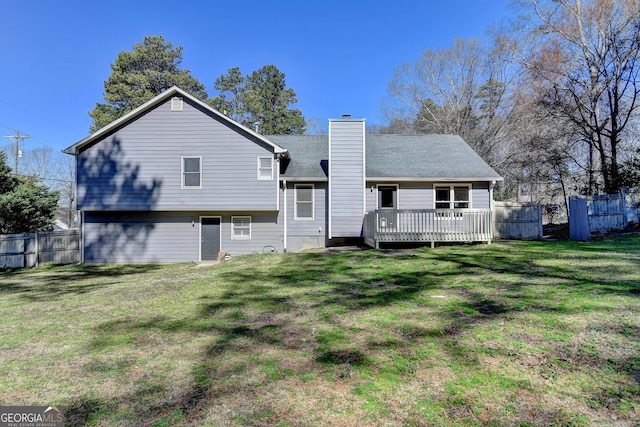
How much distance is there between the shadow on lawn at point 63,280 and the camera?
834 cm

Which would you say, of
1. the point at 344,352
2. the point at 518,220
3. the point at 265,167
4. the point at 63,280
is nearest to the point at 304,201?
the point at 265,167

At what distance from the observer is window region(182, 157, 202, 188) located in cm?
1382

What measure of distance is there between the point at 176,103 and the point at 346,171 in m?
7.53

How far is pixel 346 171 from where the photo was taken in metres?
14.0

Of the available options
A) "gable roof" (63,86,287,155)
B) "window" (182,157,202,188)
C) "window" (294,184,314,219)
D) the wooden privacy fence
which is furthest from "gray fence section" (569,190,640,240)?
the wooden privacy fence

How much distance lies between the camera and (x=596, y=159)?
21.9 m

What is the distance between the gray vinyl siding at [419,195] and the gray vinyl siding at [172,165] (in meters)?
4.15

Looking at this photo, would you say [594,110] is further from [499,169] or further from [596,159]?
[499,169]

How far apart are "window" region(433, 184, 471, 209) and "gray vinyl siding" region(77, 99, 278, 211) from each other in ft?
23.1

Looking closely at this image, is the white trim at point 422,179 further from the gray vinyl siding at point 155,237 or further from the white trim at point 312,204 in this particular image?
the gray vinyl siding at point 155,237

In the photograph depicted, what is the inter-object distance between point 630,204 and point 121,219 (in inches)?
878

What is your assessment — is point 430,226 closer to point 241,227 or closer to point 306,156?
point 306,156

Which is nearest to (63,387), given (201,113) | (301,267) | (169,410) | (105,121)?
(169,410)
